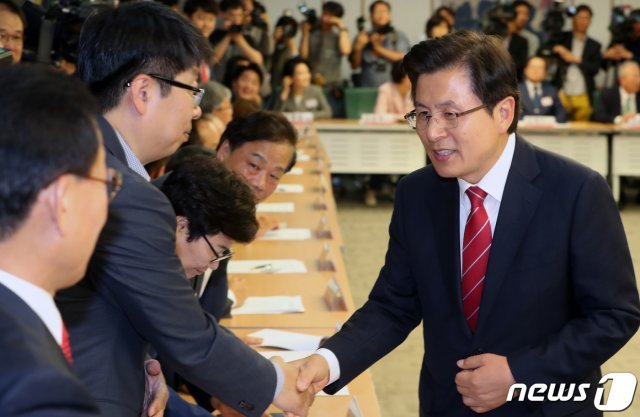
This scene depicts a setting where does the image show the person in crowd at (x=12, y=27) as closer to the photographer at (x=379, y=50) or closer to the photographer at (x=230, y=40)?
the photographer at (x=230, y=40)

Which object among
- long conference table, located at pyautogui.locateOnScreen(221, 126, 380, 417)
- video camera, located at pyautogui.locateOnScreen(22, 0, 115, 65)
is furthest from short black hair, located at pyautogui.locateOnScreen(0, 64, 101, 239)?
video camera, located at pyautogui.locateOnScreen(22, 0, 115, 65)

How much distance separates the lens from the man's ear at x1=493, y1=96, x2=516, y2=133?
5.73 ft

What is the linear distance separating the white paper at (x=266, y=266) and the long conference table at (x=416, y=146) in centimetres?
462

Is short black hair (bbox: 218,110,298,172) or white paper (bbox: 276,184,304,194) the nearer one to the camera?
short black hair (bbox: 218,110,298,172)

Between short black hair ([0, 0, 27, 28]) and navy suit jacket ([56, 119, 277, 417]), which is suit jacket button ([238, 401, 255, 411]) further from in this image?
short black hair ([0, 0, 27, 28])

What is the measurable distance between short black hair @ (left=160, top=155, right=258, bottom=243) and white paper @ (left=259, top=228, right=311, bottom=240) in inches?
74.2

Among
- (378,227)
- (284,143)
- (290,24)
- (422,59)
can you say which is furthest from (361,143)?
(422,59)

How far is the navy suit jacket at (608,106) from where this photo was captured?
834cm

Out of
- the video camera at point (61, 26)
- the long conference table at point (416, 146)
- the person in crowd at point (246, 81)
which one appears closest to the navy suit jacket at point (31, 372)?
the video camera at point (61, 26)

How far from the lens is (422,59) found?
1.75 meters

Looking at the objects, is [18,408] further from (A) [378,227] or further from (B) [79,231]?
(A) [378,227]

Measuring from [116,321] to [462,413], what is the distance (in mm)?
733

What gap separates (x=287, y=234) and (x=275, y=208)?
0.60 meters

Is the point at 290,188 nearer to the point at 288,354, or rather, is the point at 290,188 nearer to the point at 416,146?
the point at 288,354
